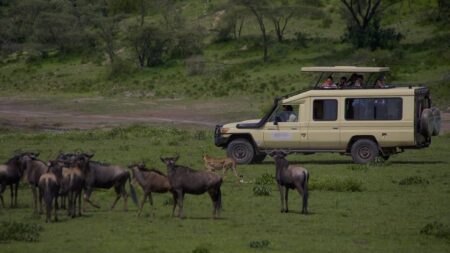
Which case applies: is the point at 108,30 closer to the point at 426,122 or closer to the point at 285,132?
the point at 285,132

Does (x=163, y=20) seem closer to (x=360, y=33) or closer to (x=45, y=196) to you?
(x=360, y=33)

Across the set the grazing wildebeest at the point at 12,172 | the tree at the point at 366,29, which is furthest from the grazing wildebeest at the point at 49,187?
the tree at the point at 366,29

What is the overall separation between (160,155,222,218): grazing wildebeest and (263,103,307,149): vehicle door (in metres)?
10.0

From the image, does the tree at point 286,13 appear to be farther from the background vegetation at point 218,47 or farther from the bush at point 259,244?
the bush at point 259,244

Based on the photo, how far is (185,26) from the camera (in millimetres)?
75750

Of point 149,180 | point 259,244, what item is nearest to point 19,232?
point 149,180

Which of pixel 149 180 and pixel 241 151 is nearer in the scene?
pixel 149 180

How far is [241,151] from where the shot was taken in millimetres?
31000

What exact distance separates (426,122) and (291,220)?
403 inches

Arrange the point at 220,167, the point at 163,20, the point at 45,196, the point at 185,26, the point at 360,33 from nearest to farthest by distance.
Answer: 1. the point at 45,196
2. the point at 220,167
3. the point at 360,33
4. the point at 185,26
5. the point at 163,20

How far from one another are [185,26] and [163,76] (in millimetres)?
11853

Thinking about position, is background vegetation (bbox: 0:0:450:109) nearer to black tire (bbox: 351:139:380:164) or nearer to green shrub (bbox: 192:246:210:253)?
black tire (bbox: 351:139:380:164)

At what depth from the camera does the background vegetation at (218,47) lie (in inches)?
2308

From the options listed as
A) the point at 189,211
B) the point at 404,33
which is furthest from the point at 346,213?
the point at 404,33
